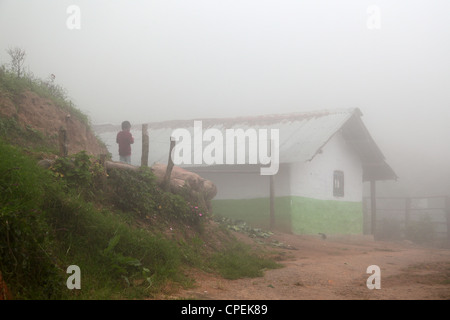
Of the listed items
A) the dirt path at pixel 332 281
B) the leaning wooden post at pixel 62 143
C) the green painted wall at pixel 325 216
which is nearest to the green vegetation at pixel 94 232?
the leaning wooden post at pixel 62 143

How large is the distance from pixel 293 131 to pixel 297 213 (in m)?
3.70

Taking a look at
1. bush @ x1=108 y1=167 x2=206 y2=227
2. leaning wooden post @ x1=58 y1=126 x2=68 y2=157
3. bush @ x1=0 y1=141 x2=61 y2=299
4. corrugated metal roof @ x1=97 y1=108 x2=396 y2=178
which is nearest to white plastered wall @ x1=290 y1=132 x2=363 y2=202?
corrugated metal roof @ x1=97 y1=108 x2=396 y2=178

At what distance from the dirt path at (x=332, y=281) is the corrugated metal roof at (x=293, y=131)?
5.83 meters

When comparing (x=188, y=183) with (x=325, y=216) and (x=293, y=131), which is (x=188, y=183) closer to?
(x=293, y=131)

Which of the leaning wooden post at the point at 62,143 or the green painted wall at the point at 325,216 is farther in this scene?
the green painted wall at the point at 325,216

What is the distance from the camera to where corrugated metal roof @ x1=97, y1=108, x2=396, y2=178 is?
1664cm

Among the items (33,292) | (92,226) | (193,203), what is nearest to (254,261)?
(193,203)

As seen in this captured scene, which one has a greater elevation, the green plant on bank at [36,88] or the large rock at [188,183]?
the green plant on bank at [36,88]

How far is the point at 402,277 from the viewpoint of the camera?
26.7 feet

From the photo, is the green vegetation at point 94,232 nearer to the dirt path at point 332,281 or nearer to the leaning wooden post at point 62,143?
the leaning wooden post at point 62,143

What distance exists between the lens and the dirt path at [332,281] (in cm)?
623

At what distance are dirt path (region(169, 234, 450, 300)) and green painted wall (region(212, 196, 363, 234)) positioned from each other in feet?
16.2

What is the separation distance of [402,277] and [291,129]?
36.6 feet
